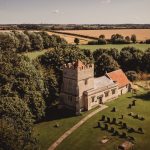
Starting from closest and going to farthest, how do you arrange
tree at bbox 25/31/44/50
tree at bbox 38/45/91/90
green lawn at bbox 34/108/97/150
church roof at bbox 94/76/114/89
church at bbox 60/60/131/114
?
green lawn at bbox 34/108/97/150 < church at bbox 60/60/131/114 < church roof at bbox 94/76/114/89 < tree at bbox 38/45/91/90 < tree at bbox 25/31/44/50

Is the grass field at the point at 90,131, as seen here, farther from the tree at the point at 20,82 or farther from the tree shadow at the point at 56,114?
the tree at the point at 20,82

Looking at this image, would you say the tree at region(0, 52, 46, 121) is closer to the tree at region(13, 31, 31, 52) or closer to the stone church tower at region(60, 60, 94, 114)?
the stone church tower at region(60, 60, 94, 114)

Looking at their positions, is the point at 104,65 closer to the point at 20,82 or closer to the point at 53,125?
the point at 53,125

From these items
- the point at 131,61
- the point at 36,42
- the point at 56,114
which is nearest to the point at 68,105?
the point at 56,114

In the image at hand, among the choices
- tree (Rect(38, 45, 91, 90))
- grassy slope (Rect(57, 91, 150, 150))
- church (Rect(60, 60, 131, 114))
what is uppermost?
tree (Rect(38, 45, 91, 90))

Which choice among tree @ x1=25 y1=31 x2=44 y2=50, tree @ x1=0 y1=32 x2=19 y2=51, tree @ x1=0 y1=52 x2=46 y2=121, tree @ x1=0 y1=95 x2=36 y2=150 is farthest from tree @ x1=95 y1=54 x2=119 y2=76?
tree @ x1=25 y1=31 x2=44 y2=50

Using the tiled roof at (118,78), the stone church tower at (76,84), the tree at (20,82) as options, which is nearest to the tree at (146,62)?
the tiled roof at (118,78)

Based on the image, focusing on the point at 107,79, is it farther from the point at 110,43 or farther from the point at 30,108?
the point at 110,43
